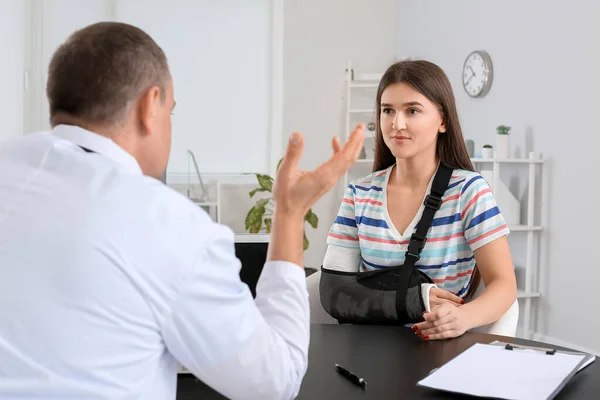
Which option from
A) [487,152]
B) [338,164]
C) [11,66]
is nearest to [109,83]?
[338,164]

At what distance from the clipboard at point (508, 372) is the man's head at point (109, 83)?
0.66 metres

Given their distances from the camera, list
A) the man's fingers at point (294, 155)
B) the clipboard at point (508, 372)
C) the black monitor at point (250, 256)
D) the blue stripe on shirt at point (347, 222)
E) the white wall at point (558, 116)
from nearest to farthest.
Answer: the man's fingers at point (294, 155), the clipboard at point (508, 372), the blue stripe on shirt at point (347, 222), the black monitor at point (250, 256), the white wall at point (558, 116)

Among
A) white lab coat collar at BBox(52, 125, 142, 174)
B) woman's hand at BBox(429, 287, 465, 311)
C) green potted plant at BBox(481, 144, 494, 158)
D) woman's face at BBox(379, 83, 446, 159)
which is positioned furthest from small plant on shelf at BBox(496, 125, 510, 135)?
white lab coat collar at BBox(52, 125, 142, 174)

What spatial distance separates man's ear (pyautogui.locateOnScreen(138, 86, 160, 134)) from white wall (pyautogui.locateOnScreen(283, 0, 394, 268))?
5579 millimetres

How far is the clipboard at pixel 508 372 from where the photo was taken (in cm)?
122

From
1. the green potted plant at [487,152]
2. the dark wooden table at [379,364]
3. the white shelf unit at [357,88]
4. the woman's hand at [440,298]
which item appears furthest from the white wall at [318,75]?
the dark wooden table at [379,364]

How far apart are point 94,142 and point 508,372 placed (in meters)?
0.82

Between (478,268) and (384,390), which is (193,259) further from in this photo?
(478,268)

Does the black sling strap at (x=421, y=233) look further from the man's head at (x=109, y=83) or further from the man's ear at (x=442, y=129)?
the man's head at (x=109, y=83)

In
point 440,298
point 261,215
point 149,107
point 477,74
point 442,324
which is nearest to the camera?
point 149,107

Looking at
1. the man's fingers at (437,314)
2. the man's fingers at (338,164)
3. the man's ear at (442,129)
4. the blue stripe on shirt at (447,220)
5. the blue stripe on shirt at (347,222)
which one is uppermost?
the man's ear at (442,129)

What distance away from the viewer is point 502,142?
4.75 metres

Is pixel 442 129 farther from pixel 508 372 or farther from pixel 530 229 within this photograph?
pixel 530 229

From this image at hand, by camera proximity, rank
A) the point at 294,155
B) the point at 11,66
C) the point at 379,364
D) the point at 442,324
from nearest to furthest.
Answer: the point at 294,155 → the point at 379,364 → the point at 442,324 → the point at 11,66
